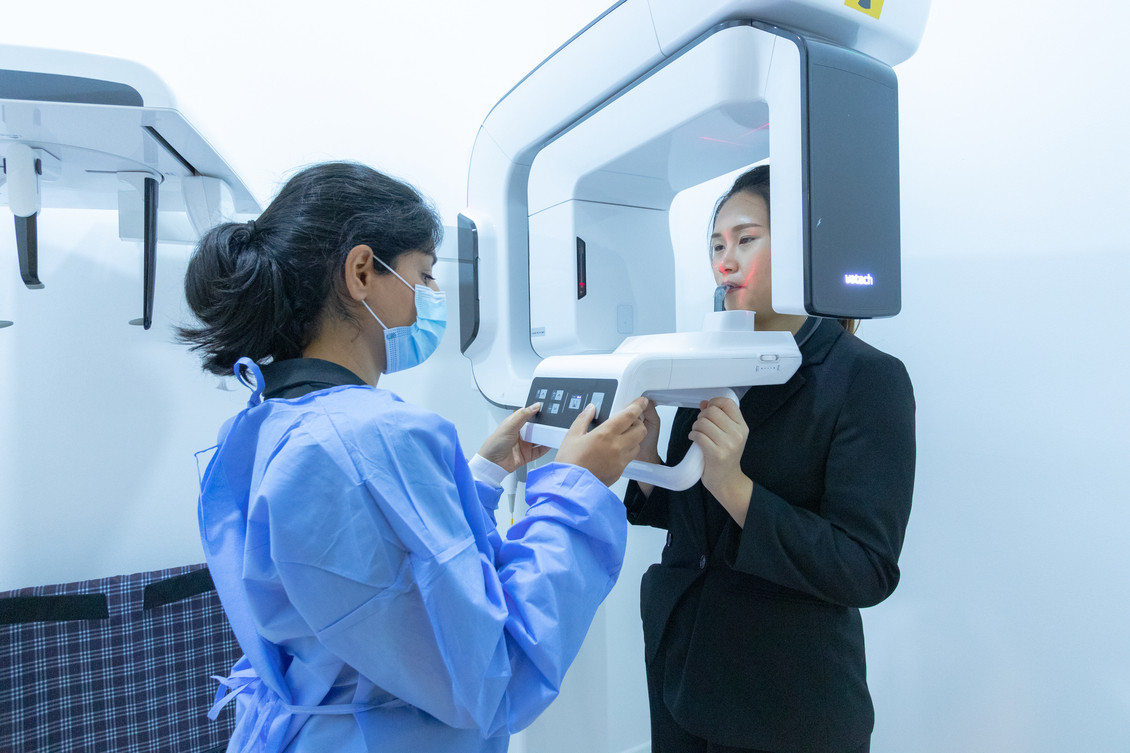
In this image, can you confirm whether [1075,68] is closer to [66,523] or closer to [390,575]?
[390,575]

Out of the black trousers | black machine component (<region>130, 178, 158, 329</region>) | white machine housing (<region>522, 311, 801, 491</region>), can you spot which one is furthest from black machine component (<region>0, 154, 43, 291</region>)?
the black trousers

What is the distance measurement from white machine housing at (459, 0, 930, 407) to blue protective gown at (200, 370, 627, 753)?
457 mm

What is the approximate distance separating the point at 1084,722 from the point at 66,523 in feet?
7.22

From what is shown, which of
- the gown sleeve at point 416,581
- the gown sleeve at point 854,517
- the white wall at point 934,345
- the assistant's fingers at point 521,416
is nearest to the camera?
the gown sleeve at point 416,581

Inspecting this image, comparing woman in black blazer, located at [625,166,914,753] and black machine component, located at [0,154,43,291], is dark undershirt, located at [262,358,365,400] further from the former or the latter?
black machine component, located at [0,154,43,291]

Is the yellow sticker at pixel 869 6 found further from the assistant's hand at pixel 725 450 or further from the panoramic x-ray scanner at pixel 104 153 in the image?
the panoramic x-ray scanner at pixel 104 153

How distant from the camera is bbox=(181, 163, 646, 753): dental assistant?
62cm

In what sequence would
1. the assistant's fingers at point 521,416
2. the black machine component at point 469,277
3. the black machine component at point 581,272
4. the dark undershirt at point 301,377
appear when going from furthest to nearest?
1. the black machine component at point 469,277
2. the black machine component at point 581,272
3. the assistant's fingers at point 521,416
4. the dark undershirt at point 301,377

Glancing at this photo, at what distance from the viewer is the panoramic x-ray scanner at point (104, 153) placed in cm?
90

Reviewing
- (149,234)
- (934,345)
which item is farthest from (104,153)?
(934,345)

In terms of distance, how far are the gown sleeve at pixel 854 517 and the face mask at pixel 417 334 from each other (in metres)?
0.55

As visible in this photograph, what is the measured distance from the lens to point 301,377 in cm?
75

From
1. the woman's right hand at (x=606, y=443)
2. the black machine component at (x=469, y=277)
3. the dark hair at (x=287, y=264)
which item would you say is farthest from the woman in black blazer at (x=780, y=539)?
the black machine component at (x=469, y=277)

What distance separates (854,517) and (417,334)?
697 millimetres
